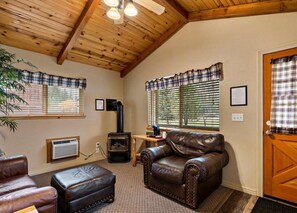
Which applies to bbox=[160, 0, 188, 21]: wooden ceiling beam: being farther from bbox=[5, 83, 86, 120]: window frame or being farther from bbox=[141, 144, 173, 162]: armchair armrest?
bbox=[5, 83, 86, 120]: window frame

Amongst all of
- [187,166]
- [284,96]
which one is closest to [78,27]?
[187,166]

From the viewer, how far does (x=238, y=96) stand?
111 inches

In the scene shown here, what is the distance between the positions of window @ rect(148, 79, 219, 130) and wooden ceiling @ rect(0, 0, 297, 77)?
118 centimetres

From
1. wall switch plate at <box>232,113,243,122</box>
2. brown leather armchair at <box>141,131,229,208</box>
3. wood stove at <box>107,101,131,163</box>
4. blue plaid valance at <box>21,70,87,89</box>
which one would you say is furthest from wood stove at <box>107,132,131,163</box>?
wall switch plate at <box>232,113,243,122</box>

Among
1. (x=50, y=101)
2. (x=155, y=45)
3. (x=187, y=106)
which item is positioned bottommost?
(x=187, y=106)

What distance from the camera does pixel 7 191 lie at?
5.93 feet

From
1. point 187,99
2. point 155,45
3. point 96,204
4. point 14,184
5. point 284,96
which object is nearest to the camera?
point 14,184

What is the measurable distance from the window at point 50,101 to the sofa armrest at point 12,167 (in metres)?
1.38

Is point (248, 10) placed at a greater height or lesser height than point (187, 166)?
greater

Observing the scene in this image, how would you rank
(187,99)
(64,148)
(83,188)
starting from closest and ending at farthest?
(83,188) → (187,99) → (64,148)

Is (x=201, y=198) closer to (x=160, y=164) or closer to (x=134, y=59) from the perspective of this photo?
(x=160, y=164)

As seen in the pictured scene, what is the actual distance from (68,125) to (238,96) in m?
3.59

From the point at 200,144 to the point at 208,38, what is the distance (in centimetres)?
194

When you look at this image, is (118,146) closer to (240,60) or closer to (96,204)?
(96,204)
